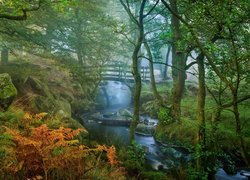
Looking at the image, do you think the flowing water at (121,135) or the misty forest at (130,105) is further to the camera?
the flowing water at (121,135)

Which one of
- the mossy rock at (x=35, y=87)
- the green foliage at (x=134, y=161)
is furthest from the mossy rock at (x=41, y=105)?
the green foliage at (x=134, y=161)

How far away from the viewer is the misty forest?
223 inches

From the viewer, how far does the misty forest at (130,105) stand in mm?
5664

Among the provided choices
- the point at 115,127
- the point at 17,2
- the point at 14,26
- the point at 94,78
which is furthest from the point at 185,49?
the point at 94,78

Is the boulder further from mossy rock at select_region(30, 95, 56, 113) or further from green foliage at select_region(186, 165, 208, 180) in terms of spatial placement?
green foliage at select_region(186, 165, 208, 180)

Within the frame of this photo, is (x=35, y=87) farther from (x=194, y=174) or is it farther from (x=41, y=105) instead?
(x=194, y=174)

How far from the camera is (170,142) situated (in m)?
13.8

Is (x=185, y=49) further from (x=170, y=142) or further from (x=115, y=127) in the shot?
(x=115, y=127)

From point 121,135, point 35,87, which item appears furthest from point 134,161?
point 35,87

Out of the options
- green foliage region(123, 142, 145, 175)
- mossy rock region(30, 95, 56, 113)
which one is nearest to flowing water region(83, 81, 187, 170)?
green foliage region(123, 142, 145, 175)

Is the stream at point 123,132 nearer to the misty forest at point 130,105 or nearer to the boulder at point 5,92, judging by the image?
the misty forest at point 130,105

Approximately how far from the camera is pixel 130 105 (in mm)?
26344

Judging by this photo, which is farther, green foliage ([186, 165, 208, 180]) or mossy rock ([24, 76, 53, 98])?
mossy rock ([24, 76, 53, 98])

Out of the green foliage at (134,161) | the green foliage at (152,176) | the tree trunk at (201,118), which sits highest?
the tree trunk at (201,118)
